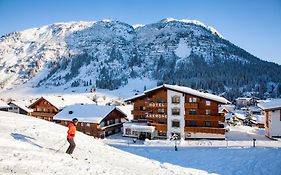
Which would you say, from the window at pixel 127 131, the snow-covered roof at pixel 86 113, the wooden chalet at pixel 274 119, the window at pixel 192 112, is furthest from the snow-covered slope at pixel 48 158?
the wooden chalet at pixel 274 119

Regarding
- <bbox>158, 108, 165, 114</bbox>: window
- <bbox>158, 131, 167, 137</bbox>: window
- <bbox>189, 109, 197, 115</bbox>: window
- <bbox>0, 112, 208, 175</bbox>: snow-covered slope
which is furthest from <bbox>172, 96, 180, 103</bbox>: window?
<bbox>0, 112, 208, 175</bbox>: snow-covered slope

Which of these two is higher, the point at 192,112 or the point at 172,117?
the point at 192,112

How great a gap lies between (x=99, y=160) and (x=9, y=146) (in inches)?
226

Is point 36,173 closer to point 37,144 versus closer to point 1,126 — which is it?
point 37,144

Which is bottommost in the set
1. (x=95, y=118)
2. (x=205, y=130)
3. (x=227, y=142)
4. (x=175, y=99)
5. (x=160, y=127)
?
(x=227, y=142)

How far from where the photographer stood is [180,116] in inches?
2179

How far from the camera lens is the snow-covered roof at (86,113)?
59.8 metres

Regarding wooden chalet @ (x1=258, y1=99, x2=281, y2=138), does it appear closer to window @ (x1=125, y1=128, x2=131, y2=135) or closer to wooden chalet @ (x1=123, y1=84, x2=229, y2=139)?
wooden chalet @ (x1=123, y1=84, x2=229, y2=139)

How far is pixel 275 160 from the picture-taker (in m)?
29.9

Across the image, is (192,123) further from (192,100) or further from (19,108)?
(19,108)

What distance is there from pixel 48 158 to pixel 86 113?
4599 cm

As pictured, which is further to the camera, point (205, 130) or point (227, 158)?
point (205, 130)

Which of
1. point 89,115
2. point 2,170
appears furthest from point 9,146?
point 89,115

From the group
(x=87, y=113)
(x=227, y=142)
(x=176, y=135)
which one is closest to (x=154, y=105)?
(x=176, y=135)
